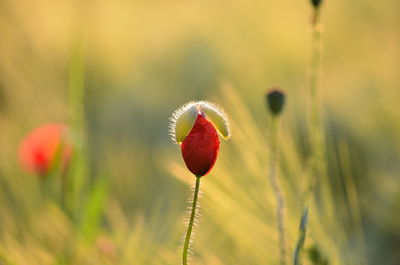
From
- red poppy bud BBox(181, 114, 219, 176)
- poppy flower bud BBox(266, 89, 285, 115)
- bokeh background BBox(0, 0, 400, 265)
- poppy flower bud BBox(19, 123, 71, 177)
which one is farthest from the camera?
poppy flower bud BBox(19, 123, 71, 177)

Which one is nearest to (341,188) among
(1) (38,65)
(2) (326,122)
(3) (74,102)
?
(2) (326,122)

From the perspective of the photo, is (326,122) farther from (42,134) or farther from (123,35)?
(123,35)

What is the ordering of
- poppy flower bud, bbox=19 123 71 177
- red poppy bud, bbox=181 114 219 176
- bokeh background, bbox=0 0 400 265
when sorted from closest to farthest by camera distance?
1. red poppy bud, bbox=181 114 219 176
2. bokeh background, bbox=0 0 400 265
3. poppy flower bud, bbox=19 123 71 177

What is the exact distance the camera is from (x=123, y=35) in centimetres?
184

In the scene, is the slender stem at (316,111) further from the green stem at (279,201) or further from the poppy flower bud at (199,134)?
the poppy flower bud at (199,134)

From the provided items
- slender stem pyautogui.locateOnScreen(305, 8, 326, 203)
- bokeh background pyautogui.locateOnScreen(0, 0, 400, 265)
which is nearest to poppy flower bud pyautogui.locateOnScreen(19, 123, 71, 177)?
bokeh background pyautogui.locateOnScreen(0, 0, 400, 265)

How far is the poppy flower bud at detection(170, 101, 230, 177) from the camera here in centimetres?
54

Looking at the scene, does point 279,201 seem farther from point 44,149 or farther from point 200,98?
point 200,98

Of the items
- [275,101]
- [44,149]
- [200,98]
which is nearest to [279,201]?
[275,101]

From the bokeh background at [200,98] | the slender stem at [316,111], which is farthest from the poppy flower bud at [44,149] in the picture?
the slender stem at [316,111]

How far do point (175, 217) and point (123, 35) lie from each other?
98 centimetres

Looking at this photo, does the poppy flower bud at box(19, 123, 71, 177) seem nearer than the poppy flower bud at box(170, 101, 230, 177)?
No

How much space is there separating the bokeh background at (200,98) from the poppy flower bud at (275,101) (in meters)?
0.13

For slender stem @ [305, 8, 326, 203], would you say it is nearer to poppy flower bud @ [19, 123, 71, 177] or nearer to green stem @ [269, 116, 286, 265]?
green stem @ [269, 116, 286, 265]
